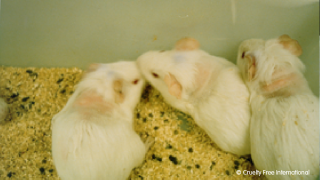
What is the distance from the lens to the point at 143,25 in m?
2.34

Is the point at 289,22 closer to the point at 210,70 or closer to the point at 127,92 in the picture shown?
the point at 210,70

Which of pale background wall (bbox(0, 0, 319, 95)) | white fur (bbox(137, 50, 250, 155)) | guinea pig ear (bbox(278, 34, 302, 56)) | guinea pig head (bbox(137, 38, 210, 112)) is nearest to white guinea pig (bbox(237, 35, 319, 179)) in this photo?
guinea pig ear (bbox(278, 34, 302, 56))

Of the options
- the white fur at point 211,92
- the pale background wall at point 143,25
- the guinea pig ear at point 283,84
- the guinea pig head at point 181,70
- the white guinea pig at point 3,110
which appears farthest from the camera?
the white guinea pig at point 3,110

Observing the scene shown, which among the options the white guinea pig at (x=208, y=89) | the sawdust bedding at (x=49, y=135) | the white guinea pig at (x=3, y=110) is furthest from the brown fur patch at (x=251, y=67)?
the white guinea pig at (x=3, y=110)

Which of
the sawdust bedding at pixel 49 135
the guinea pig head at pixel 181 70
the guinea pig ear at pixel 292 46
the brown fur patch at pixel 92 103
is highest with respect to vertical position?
the guinea pig ear at pixel 292 46

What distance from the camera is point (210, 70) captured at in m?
2.06

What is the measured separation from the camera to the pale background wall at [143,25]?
2141 millimetres

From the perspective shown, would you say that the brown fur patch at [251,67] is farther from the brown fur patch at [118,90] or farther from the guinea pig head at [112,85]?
the brown fur patch at [118,90]

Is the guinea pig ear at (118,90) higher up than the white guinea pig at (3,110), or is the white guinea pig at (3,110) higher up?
the guinea pig ear at (118,90)

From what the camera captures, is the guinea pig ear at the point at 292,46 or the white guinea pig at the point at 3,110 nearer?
the guinea pig ear at the point at 292,46

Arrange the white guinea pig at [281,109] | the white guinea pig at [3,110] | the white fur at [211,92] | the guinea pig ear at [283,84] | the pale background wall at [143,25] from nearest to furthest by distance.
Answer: the white guinea pig at [281,109], the guinea pig ear at [283,84], the white fur at [211,92], the pale background wall at [143,25], the white guinea pig at [3,110]

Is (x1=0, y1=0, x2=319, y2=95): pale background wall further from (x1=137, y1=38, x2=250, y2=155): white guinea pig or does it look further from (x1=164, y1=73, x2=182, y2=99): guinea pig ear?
(x1=164, y1=73, x2=182, y2=99): guinea pig ear

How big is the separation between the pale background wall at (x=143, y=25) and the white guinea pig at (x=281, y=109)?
304mm

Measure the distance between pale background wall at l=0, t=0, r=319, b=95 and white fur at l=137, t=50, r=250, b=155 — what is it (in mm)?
345
